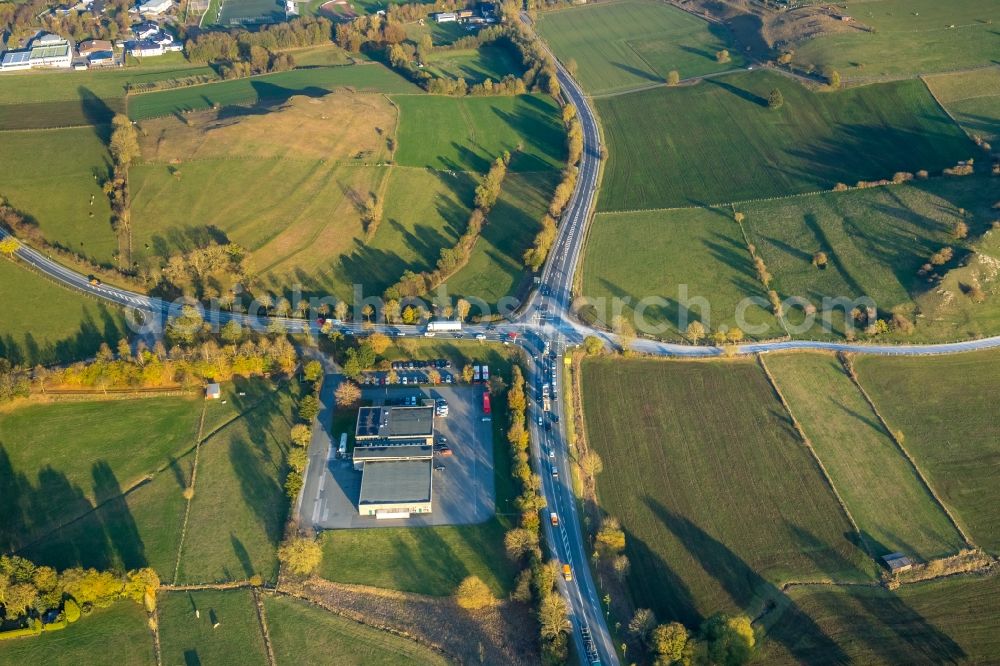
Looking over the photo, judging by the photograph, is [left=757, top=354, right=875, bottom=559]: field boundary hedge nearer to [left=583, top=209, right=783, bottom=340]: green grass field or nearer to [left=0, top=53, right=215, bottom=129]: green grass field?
[left=583, top=209, right=783, bottom=340]: green grass field

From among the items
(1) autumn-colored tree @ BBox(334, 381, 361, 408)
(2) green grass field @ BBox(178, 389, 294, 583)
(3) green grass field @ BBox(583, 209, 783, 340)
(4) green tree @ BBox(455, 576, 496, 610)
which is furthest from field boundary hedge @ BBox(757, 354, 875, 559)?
(2) green grass field @ BBox(178, 389, 294, 583)

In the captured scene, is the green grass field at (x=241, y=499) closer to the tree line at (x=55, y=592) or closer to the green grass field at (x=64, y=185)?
the tree line at (x=55, y=592)

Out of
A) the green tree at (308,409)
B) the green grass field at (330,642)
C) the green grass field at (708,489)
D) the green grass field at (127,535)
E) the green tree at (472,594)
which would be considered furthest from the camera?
the green tree at (308,409)

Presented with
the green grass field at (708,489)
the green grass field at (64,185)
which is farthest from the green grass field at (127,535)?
the green grass field at (708,489)

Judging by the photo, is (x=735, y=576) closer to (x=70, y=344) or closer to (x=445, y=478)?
(x=445, y=478)

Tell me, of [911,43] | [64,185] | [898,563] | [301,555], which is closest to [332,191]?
[64,185]

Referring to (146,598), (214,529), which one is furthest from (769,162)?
(146,598)
